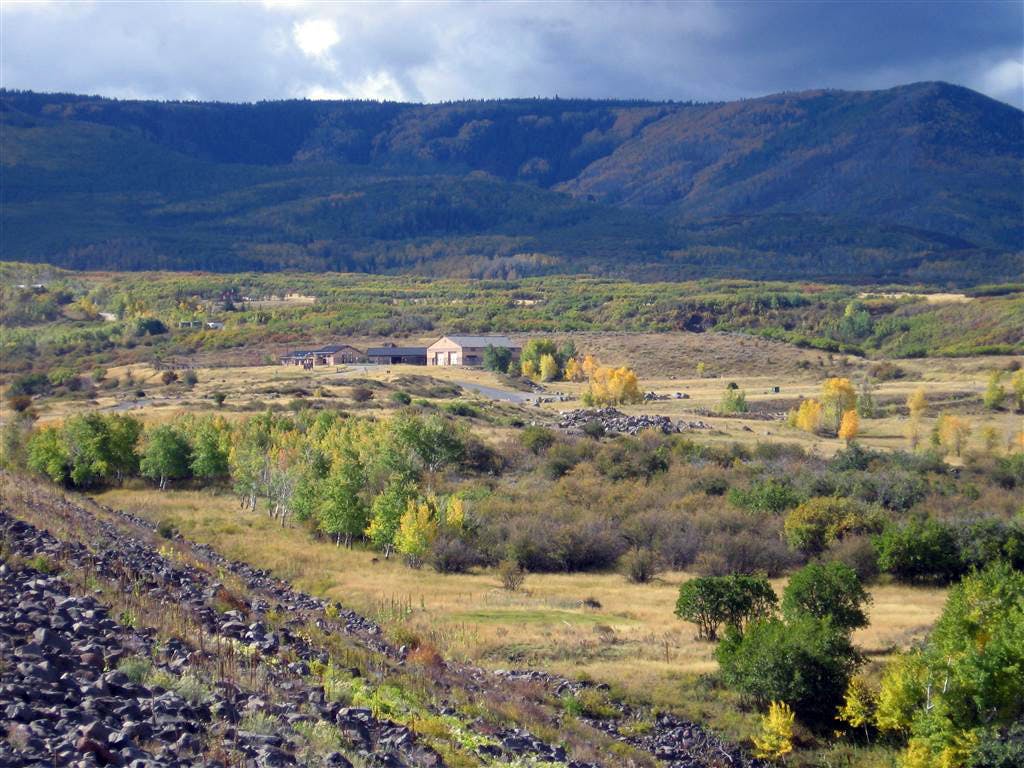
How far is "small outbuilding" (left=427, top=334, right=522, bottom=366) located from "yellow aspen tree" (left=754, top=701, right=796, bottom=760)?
2829 inches

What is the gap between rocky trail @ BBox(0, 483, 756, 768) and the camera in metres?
11.6

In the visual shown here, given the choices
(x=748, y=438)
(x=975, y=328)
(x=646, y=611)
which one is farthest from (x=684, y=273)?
(x=646, y=611)

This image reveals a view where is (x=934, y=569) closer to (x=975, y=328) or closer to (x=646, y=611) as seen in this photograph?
(x=646, y=611)

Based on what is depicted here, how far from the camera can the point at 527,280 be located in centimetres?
17962

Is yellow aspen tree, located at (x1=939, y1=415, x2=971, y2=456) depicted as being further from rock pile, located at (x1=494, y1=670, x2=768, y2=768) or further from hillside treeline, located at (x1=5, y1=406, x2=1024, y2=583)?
rock pile, located at (x1=494, y1=670, x2=768, y2=768)

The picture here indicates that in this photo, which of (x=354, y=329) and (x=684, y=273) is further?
(x=684, y=273)

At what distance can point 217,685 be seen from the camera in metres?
13.5

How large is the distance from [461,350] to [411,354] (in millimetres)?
4550

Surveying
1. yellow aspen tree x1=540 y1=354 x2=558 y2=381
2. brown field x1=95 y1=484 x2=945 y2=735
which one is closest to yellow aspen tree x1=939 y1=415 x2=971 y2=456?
brown field x1=95 y1=484 x2=945 y2=735

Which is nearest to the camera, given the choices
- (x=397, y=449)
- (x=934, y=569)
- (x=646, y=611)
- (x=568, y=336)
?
(x=646, y=611)

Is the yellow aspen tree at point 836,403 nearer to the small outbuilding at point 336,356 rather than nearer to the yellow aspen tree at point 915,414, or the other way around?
the yellow aspen tree at point 915,414

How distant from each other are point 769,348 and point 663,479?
2256 inches

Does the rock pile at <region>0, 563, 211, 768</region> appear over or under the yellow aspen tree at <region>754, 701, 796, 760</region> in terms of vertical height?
over

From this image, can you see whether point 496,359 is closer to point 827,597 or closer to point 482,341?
point 482,341
